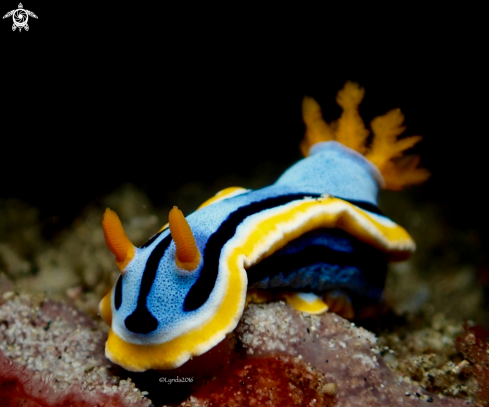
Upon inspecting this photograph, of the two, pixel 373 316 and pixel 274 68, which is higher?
pixel 274 68

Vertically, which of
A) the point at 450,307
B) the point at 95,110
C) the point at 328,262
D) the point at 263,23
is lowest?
the point at 450,307

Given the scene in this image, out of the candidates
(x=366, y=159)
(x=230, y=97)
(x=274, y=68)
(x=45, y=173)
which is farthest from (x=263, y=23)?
(x=45, y=173)

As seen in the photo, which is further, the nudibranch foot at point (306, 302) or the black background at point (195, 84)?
the black background at point (195, 84)

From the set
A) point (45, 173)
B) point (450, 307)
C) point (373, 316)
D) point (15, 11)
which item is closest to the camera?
point (15, 11)

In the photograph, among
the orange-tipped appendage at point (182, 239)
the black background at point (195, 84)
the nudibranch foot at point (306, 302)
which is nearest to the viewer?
the orange-tipped appendage at point (182, 239)

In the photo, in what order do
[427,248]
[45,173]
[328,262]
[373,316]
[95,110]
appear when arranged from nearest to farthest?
[328,262] → [373,316] → [95,110] → [45,173] → [427,248]

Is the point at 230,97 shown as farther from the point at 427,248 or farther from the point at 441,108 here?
the point at 427,248

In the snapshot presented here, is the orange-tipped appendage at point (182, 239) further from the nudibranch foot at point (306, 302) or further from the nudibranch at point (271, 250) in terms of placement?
the nudibranch foot at point (306, 302)
